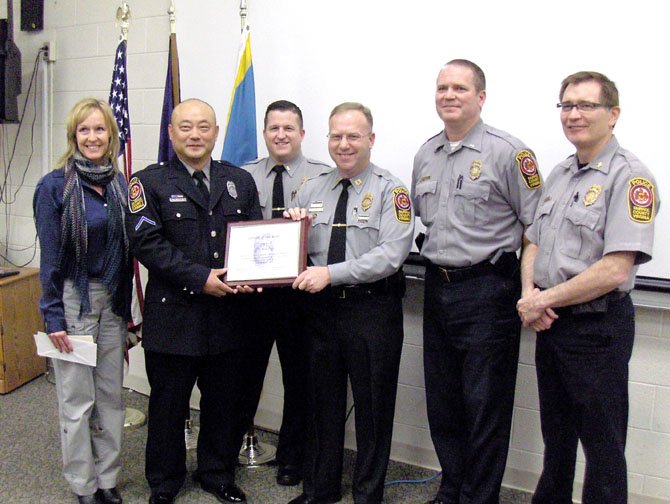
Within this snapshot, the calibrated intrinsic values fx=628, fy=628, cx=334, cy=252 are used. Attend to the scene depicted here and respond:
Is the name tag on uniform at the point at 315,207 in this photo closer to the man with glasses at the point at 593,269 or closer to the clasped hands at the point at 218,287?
the clasped hands at the point at 218,287

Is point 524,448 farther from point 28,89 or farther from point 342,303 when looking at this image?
point 28,89

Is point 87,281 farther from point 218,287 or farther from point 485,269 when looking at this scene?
point 485,269

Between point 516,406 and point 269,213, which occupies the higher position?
point 269,213

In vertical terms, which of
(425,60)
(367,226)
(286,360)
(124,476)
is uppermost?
(425,60)

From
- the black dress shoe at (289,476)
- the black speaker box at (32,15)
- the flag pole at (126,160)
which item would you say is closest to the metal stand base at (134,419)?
the flag pole at (126,160)

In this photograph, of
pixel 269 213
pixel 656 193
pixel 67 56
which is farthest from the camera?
pixel 67 56

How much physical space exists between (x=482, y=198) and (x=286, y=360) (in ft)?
3.57

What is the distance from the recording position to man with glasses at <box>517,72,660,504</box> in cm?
182

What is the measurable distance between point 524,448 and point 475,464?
0.52m

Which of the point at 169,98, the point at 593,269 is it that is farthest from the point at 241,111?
the point at 593,269

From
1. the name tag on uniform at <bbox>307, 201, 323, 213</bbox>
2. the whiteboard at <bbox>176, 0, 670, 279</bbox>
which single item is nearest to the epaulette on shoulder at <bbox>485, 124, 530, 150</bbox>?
the whiteboard at <bbox>176, 0, 670, 279</bbox>

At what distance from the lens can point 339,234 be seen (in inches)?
89.9

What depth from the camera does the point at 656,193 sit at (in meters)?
1.83

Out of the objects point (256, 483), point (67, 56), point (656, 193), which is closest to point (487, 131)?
point (656, 193)
